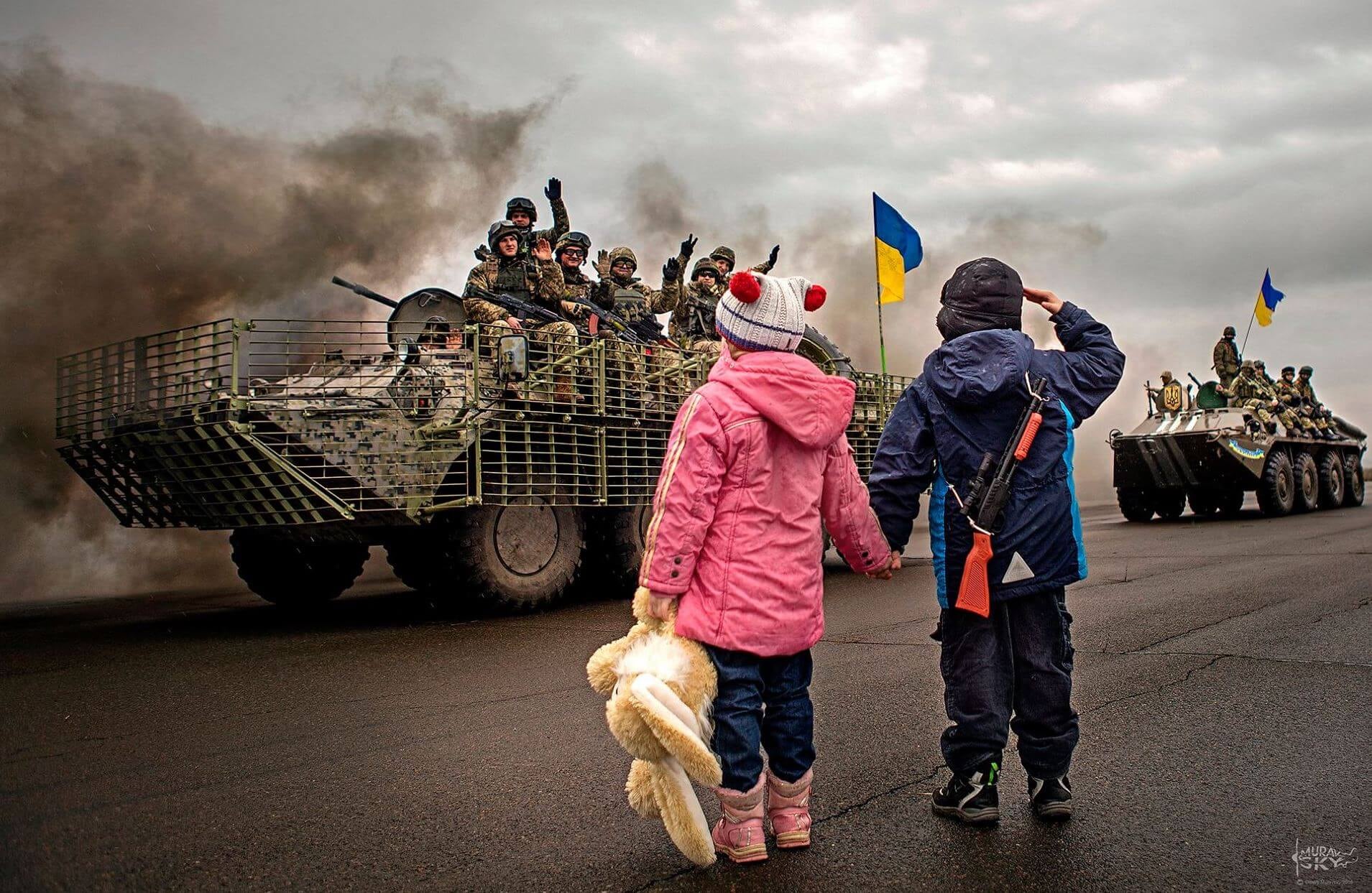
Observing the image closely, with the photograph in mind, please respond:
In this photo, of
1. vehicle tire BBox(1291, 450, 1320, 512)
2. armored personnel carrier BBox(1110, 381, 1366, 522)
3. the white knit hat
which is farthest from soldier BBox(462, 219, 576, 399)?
vehicle tire BBox(1291, 450, 1320, 512)

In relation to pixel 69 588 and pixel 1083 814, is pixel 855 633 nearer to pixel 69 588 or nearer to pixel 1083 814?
pixel 1083 814

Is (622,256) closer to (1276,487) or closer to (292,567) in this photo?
(292,567)

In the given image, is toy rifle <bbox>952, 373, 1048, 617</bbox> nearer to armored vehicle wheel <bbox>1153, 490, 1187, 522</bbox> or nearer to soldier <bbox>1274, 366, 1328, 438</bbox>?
armored vehicle wheel <bbox>1153, 490, 1187, 522</bbox>

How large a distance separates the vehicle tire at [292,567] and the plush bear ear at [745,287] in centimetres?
662

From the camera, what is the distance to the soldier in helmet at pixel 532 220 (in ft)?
32.5

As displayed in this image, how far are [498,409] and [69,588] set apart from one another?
6675mm

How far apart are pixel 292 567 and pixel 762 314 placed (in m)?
7.32

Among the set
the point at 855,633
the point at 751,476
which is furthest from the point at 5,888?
the point at 855,633

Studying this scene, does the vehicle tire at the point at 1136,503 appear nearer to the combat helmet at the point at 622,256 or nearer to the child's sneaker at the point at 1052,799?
the combat helmet at the point at 622,256

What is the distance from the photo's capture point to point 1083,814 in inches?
126

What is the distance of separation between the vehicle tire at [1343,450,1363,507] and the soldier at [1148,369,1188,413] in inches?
213

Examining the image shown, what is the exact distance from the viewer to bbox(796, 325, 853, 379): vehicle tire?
11.7 meters

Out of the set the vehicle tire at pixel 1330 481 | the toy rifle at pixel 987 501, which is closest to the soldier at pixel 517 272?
the toy rifle at pixel 987 501

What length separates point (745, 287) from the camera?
308cm
